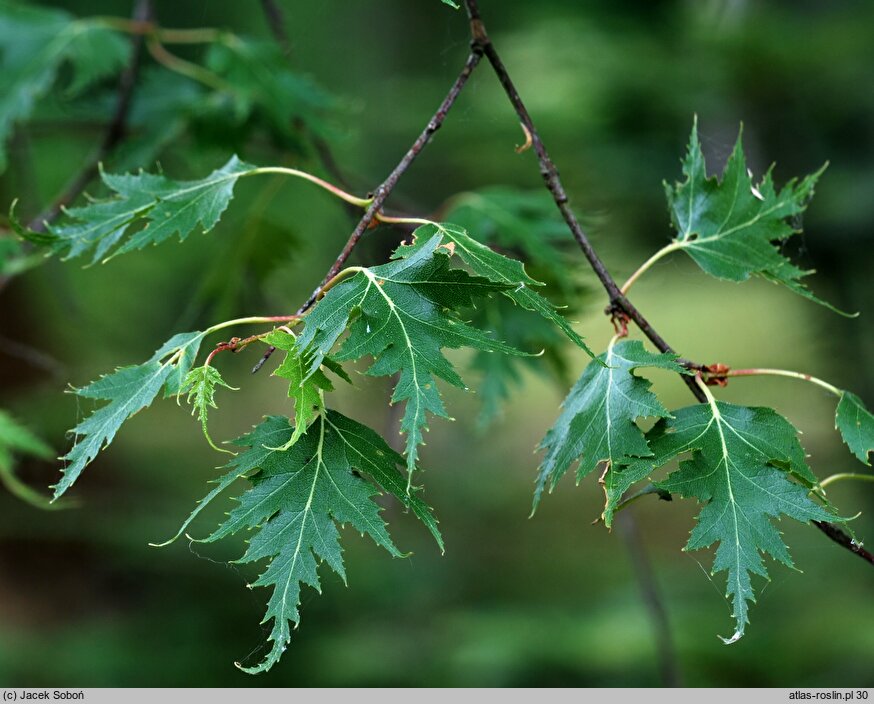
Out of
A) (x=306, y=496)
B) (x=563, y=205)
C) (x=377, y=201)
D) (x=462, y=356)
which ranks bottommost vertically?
(x=306, y=496)

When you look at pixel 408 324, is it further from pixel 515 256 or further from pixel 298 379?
pixel 515 256

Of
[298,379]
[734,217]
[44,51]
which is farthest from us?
[44,51]

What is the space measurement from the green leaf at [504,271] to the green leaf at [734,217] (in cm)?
39

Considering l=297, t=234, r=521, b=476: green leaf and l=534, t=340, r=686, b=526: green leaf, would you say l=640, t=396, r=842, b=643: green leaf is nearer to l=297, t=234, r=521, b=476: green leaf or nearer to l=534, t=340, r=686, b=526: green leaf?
l=534, t=340, r=686, b=526: green leaf

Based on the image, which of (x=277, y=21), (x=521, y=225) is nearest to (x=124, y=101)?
(x=277, y=21)

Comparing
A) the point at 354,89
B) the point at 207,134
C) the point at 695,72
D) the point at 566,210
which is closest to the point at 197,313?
the point at 207,134

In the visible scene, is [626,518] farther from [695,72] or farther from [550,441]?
[695,72]

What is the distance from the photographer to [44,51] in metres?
1.92

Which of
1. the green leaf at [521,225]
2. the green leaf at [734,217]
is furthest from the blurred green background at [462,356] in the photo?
the green leaf at [734,217]

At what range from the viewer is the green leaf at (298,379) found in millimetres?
822

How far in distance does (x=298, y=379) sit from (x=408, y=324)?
0.38 feet

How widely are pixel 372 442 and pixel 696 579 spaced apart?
15.5ft

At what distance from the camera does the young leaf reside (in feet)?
3.52

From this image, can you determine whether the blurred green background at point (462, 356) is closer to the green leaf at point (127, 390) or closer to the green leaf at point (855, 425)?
the green leaf at point (855, 425)
